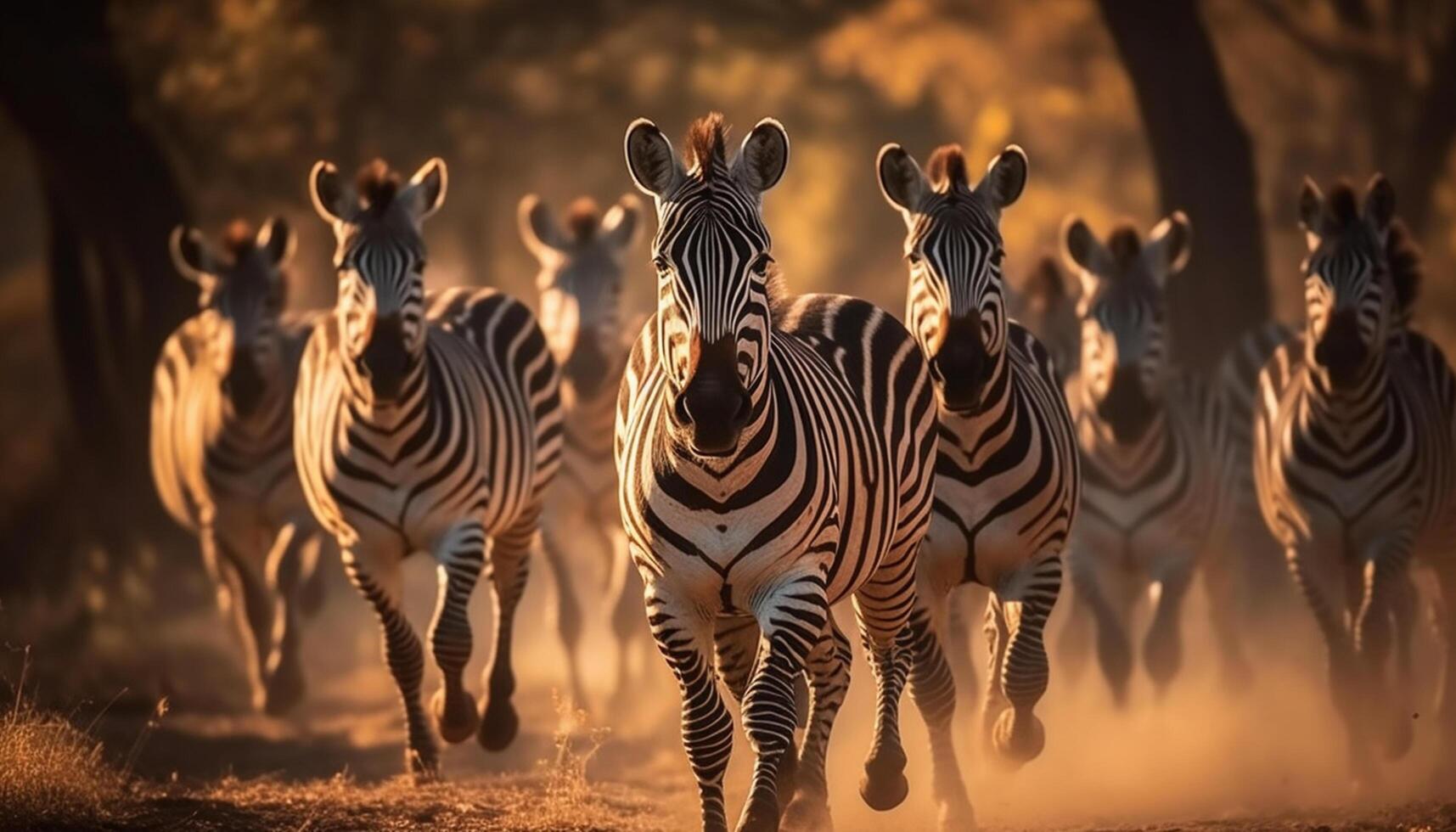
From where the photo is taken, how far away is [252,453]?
14.6 meters

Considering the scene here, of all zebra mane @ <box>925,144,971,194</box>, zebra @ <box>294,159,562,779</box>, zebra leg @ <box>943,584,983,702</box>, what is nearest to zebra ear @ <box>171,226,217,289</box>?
zebra @ <box>294,159,562,779</box>

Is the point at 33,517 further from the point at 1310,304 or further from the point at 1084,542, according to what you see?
the point at 1310,304

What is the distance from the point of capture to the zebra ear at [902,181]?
32.3 ft

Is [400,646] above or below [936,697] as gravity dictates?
above

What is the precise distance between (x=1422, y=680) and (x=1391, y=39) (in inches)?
488

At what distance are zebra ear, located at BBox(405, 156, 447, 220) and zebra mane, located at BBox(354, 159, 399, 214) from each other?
0.35ft

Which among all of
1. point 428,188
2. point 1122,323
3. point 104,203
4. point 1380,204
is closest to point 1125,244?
point 1122,323

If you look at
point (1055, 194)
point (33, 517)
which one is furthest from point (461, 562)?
point (1055, 194)

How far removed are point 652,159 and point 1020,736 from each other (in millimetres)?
3225

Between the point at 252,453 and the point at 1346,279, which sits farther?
the point at 252,453

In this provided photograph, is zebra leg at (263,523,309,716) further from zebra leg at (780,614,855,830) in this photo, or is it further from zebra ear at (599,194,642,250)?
zebra leg at (780,614,855,830)

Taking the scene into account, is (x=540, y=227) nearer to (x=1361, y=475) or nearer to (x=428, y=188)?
(x=428, y=188)

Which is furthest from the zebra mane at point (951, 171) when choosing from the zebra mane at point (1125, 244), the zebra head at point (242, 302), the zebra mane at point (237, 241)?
the zebra mane at point (237, 241)

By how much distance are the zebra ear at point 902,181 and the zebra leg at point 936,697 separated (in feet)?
5.58
